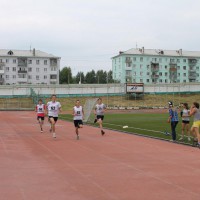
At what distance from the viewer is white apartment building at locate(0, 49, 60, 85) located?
116 metres

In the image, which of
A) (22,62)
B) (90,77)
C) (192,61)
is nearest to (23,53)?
(22,62)

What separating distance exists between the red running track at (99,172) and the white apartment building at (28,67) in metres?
102

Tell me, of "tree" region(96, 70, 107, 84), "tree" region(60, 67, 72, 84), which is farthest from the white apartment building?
"tree" region(96, 70, 107, 84)

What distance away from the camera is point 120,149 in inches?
609

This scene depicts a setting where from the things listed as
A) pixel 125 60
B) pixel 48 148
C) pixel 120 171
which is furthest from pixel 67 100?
pixel 120 171

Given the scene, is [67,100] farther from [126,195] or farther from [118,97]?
[126,195]

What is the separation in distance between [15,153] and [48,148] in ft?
5.98

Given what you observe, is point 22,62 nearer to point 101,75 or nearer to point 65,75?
point 65,75

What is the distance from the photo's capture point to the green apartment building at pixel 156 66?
404 ft

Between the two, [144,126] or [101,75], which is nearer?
[144,126]

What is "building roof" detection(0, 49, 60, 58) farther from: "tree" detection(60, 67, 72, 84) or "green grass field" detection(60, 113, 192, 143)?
"green grass field" detection(60, 113, 192, 143)

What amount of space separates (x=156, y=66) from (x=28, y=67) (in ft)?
127

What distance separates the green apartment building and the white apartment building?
824 inches

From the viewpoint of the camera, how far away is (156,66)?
12450 centimetres
